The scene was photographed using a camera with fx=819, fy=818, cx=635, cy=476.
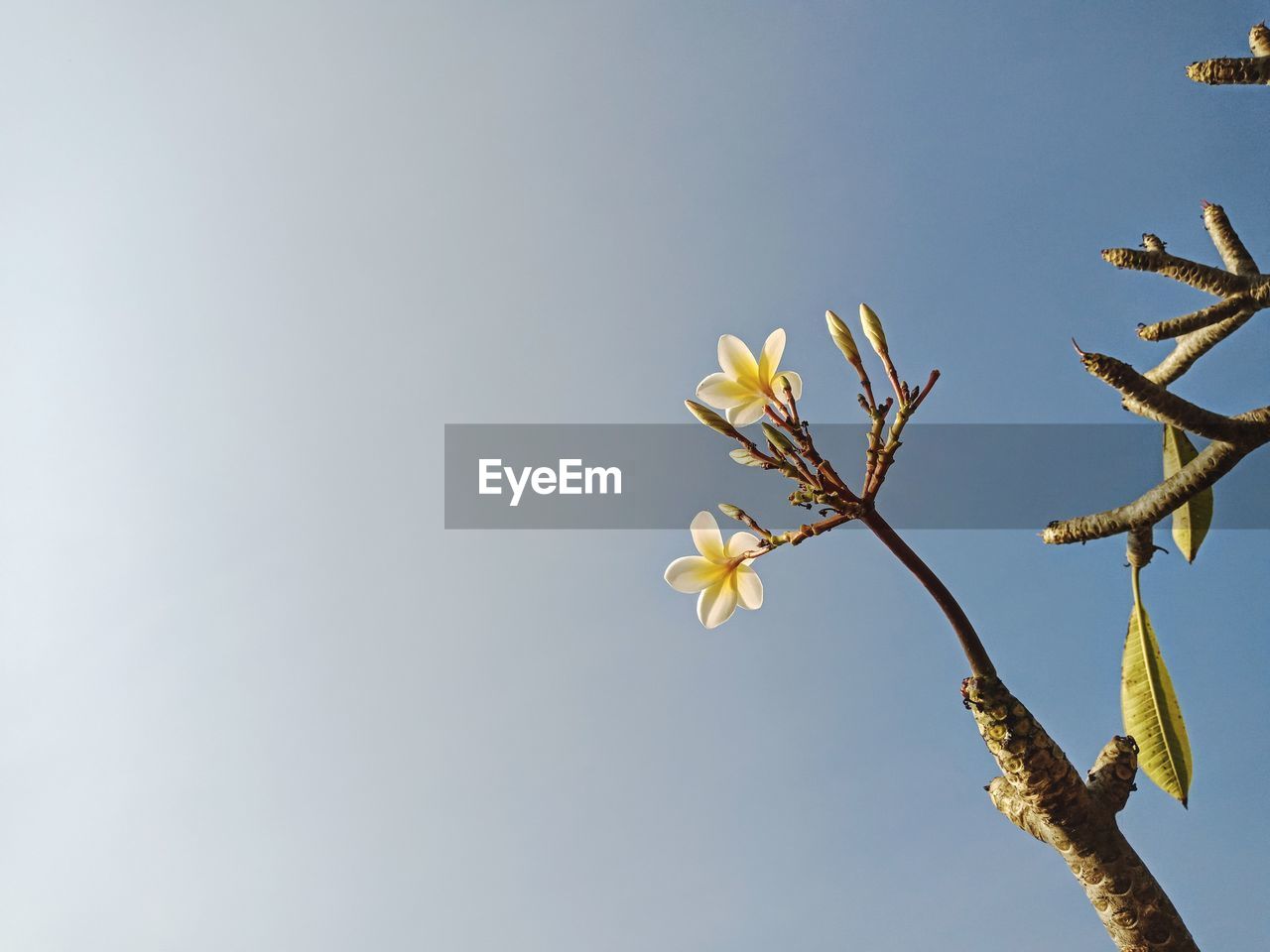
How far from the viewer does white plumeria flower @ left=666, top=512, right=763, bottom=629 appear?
935 millimetres

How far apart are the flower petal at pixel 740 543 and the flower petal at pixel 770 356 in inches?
7.4

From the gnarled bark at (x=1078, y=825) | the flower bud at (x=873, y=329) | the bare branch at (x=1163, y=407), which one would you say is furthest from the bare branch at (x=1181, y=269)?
the gnarled bark at (x=1078, y=825)

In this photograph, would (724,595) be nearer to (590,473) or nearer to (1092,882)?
(1092,882)

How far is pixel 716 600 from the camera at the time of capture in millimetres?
963

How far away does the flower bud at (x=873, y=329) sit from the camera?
896 mm

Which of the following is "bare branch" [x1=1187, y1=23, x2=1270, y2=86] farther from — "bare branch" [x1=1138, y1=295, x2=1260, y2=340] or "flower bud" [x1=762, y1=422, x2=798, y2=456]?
"flower bud" [x1=762, y1=422, x2=798, y2=456]

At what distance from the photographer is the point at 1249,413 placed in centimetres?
89

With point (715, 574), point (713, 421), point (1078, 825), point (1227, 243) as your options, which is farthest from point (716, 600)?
point (1227, 243)

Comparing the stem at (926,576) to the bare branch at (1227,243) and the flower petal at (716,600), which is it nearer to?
the flower petal at (716,600)

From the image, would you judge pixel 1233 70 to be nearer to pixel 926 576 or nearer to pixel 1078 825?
pixel 926 576

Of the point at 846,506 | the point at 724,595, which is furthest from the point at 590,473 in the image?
the point at 846,506

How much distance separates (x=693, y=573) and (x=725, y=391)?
0.22 m

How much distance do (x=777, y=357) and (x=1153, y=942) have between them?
76cm

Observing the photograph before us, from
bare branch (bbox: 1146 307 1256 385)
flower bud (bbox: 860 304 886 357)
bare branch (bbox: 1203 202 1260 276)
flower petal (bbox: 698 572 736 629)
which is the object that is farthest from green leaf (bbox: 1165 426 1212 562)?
flower petal (bbox: 698 572 736 629)
